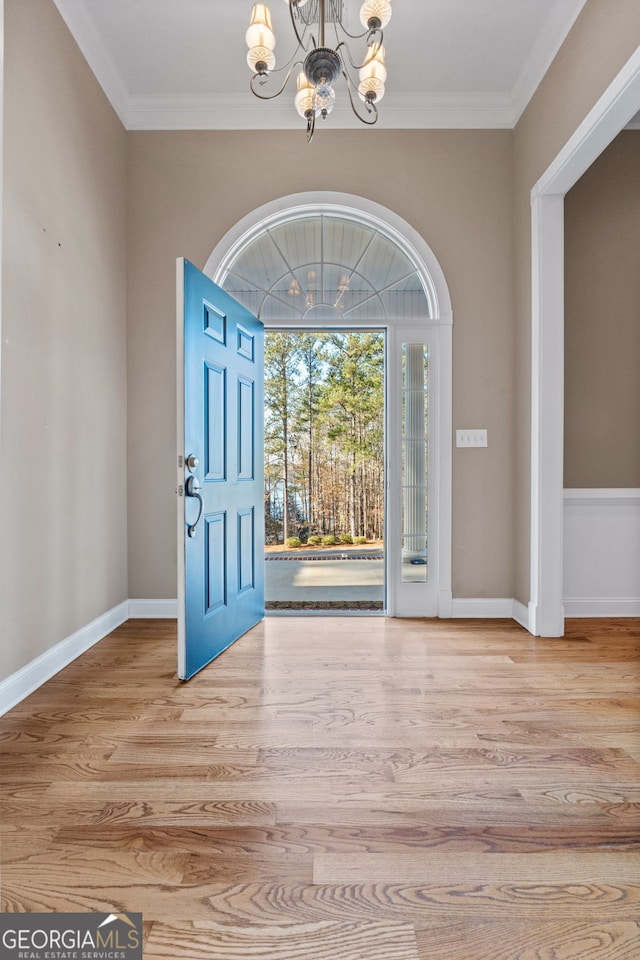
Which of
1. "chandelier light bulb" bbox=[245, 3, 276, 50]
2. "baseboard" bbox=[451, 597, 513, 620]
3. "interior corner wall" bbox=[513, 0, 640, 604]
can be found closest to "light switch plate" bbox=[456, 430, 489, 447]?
"interior corner wall" bbox=[513, 0, 640, 604]

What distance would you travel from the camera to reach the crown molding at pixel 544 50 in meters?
2.79

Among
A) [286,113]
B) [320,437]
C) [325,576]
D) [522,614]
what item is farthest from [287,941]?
[320,437]

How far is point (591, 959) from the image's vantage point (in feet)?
3.75

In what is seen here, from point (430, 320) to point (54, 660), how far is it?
2999 mm

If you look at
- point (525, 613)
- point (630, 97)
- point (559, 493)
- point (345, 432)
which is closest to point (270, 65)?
point (630, 97)

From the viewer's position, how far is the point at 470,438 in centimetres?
370

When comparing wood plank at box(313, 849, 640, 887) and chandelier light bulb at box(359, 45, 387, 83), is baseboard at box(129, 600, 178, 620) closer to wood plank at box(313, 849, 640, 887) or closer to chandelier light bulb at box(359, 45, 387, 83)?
wood plank at box(313, 849, 640, 887)

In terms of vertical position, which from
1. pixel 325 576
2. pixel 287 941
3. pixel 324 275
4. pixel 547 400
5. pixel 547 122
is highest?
pixel 547 122

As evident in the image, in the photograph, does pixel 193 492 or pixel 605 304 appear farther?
pixel 605 304

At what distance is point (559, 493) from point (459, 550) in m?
0.76

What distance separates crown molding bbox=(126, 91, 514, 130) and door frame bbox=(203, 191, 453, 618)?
515 mm

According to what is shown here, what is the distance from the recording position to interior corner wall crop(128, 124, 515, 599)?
3676 millimetres
